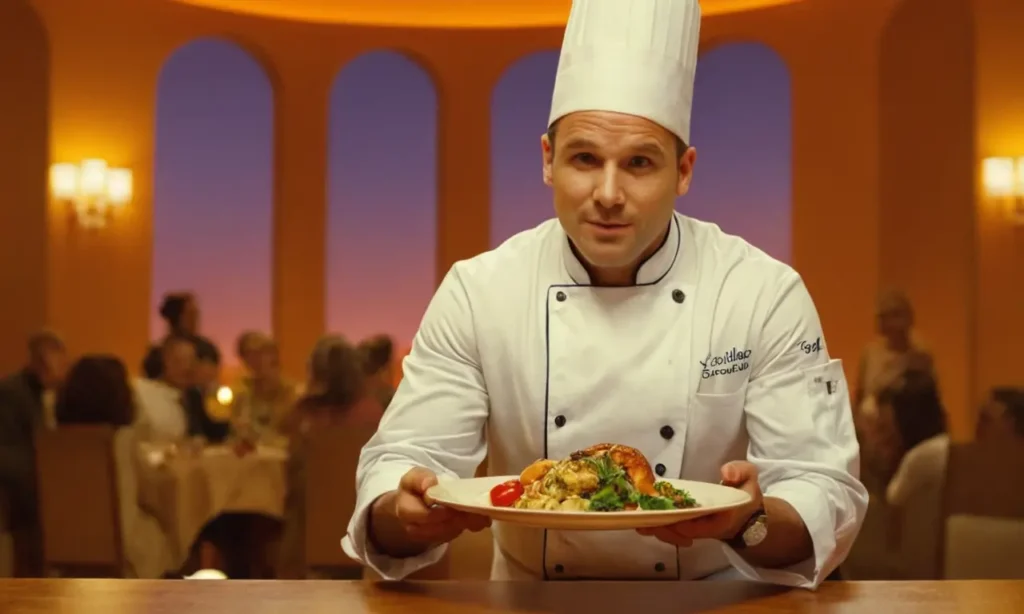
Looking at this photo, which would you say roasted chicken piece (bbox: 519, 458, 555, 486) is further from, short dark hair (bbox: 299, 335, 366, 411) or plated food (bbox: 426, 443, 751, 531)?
short dark hair (bbox: 299, 335, 366, 411)

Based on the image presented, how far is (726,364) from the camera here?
1749 millimetres

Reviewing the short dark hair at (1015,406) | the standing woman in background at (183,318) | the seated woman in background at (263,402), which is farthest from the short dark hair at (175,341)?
the short dark hair at (1015,406)

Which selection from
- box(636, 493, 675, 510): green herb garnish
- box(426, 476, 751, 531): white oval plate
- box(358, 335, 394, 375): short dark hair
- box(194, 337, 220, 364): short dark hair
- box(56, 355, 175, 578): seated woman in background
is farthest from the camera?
box(194, 337, 220, 364): short dark hair

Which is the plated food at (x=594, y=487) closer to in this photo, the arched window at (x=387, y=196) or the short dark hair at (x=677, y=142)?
the short dark hair at (x=677, y=142)

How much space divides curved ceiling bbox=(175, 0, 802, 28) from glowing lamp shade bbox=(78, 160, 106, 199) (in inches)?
54.6

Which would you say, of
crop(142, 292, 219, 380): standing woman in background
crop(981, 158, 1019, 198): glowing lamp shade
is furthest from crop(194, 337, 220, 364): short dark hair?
crop(981, 158, 1019, 198): glowing lamp shade

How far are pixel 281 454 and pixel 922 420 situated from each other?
2804 millimetres

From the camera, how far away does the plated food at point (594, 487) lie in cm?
137

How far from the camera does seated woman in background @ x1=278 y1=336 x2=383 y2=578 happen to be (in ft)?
16.2

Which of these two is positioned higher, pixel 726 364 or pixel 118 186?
pixel 118 186

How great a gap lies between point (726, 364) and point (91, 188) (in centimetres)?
651

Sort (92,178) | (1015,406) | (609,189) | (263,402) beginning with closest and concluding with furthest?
(609,189), (1015,406), (263,402), (92,178)

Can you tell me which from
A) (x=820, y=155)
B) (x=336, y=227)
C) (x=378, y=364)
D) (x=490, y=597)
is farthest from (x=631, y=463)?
(x=336, y=227)

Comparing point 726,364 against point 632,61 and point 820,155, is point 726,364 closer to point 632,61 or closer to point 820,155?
point 632,61
